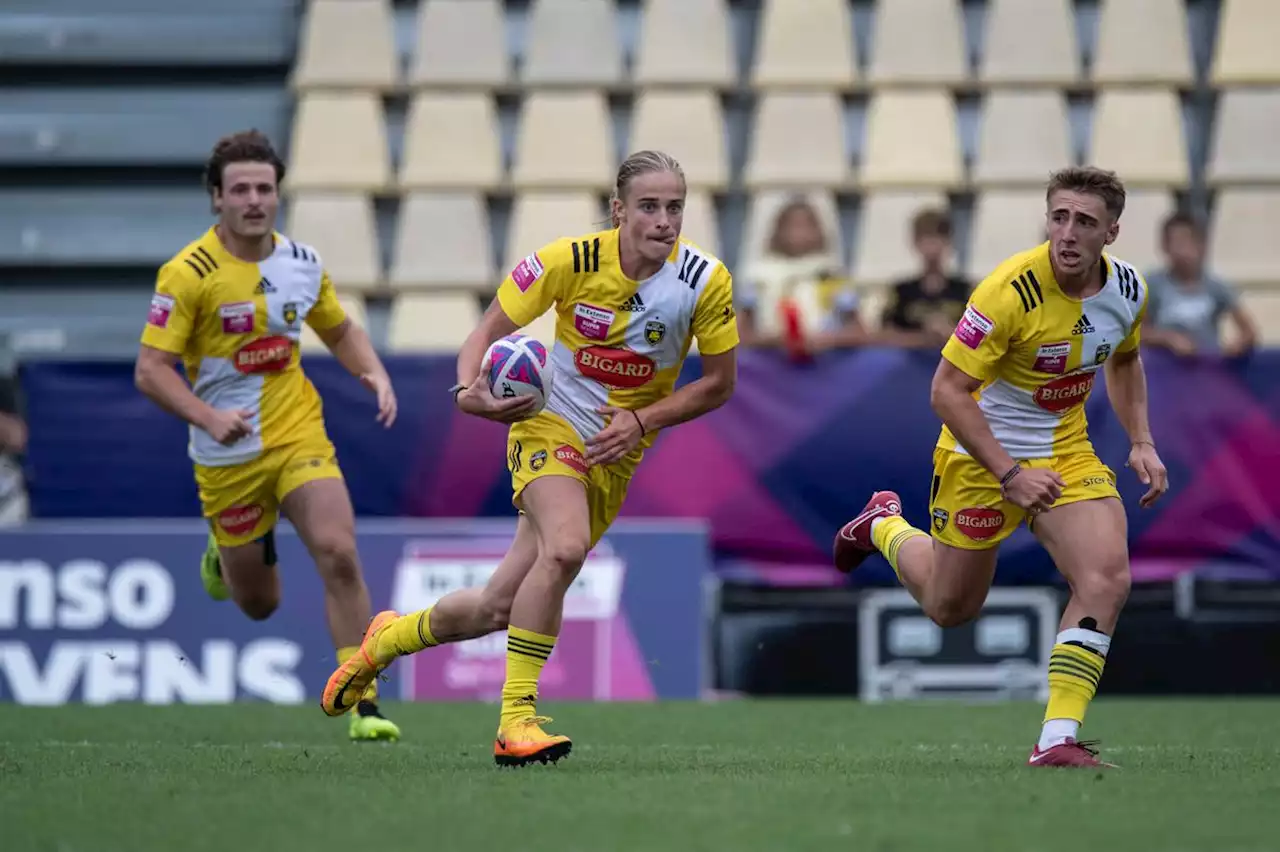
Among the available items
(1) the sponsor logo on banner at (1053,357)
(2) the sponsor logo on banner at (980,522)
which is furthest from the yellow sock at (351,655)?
(1) the sponsor logo on banner at (1053,357)

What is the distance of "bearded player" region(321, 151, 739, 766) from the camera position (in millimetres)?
6402

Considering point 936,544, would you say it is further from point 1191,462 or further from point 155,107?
point 155,107

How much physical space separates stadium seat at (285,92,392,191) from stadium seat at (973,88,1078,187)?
13.4ft

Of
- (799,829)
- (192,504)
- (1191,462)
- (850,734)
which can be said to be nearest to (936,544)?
(850,734)

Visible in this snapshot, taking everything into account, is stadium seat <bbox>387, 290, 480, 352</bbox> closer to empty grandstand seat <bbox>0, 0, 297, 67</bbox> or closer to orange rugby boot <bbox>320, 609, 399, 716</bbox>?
empty grandstand seat <bbox>0, 0, 297, 67</bbox>

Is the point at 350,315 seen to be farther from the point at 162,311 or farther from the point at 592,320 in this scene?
the point at 592,320

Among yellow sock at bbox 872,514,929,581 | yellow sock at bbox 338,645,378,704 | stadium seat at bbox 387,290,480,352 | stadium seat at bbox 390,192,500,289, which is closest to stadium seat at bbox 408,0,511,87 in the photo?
stadium seat at bbox 390,192,500,289

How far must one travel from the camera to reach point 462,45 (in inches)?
551

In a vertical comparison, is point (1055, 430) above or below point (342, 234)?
below

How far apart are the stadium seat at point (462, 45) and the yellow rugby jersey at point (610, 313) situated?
24.6 feet

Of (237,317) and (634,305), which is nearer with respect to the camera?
(634,305)

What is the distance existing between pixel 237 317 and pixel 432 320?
5118 mm

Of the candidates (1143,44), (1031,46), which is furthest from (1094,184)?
(1143,44)

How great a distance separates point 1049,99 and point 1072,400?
23.3ft
